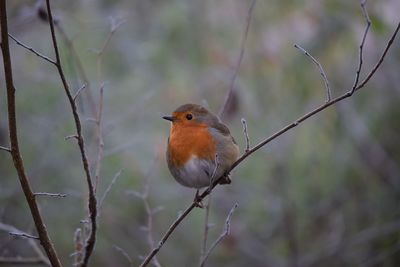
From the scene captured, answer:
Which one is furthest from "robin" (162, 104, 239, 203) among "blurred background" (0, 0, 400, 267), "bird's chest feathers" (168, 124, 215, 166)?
"blurred background" (0, 0, 400, 267)

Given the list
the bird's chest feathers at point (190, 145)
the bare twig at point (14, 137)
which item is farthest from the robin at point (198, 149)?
the bare twig at point (14, 137)

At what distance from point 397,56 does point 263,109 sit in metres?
1.29

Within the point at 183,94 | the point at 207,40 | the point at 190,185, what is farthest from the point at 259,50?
the point at 190,185

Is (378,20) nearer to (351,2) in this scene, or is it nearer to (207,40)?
(351,2)

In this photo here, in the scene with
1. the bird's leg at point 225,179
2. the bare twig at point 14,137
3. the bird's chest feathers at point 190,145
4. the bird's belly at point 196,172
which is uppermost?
the bird's chest feathers at point 190,145

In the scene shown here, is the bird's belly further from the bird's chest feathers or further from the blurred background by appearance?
the blurred background

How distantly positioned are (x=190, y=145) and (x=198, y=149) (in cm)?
4

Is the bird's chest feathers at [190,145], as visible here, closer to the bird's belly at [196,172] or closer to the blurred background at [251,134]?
the bird's belly at [196,172]

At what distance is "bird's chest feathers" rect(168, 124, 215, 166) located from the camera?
2.81m

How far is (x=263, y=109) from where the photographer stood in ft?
17.8

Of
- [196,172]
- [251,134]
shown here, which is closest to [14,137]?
[196,172]

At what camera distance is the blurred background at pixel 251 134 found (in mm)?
4758

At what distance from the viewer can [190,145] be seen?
283 cm

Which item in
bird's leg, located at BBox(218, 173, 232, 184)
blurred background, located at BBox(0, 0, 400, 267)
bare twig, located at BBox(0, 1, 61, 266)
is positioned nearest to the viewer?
bare twig, located at BBox(0, 1, 61, 266)
